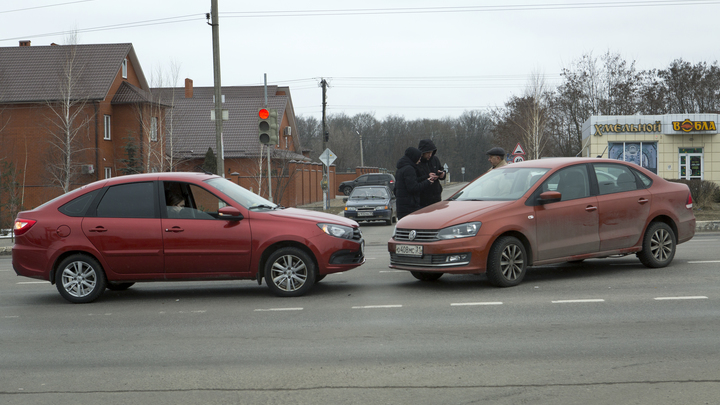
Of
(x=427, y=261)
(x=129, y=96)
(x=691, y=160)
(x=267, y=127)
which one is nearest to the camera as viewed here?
(x=427, y=261)

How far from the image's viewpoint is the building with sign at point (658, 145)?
1539 inches

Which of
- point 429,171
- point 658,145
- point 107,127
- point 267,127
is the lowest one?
point 429,171

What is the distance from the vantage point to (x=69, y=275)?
9.19 m

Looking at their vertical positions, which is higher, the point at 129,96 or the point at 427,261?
the point at 129,96

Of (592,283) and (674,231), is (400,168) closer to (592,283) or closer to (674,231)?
(592,283)

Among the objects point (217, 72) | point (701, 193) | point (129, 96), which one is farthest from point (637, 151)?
point (129, 96)

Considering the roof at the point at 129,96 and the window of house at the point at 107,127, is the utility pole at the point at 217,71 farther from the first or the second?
the window of house at the point at 107,127

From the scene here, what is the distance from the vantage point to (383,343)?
21.2 feet

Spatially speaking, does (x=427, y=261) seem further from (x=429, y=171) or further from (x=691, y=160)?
(x=691, y=160)

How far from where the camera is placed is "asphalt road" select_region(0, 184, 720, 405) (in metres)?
5.09

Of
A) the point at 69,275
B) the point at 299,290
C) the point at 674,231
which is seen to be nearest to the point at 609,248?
the point at 674,231

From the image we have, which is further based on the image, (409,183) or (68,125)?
(68,125)

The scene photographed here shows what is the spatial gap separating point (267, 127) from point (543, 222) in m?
9.41

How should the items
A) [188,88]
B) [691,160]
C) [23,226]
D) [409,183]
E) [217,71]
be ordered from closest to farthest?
[23,226] < [409,183] < [217,71] < [691,160] < [188,88]
